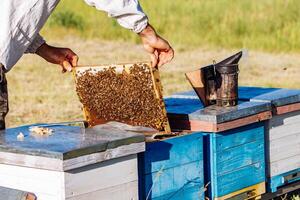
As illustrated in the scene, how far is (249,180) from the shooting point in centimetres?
488

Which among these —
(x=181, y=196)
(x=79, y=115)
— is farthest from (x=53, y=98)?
(x=181, y=196)

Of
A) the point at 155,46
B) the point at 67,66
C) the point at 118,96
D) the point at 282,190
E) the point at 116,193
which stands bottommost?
the point at 282,190

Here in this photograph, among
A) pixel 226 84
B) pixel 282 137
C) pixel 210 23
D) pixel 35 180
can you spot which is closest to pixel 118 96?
pixel 226 84

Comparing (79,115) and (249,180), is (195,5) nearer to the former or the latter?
(79,115)

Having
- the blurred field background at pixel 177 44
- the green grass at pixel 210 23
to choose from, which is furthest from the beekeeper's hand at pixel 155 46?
the green grass at pixel 210 23

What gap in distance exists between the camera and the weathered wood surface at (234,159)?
15.2 feet

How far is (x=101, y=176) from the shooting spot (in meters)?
3.84

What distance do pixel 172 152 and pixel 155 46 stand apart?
0.56 metres

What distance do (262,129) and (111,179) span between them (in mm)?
1375

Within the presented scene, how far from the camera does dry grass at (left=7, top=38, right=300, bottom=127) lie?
28.1 feet

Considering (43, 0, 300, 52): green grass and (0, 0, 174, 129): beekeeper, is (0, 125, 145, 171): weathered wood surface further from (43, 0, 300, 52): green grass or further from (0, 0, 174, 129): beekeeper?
(43, 0, 300, 52): green grass

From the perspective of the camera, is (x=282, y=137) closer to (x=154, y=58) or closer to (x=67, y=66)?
(x=154, y=58)

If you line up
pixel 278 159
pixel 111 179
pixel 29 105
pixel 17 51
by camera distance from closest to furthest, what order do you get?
pixel 111 179
pixel 17 51
pixel 278 159
pixel 29 105

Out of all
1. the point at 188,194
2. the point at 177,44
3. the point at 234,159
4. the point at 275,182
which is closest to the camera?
the point at 188,194
